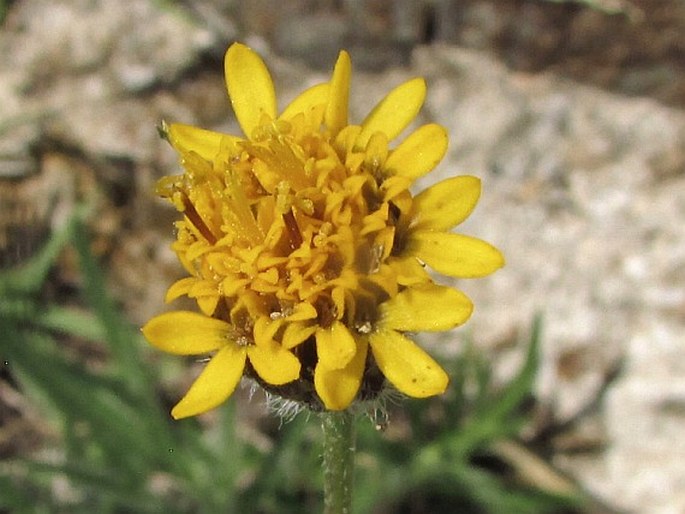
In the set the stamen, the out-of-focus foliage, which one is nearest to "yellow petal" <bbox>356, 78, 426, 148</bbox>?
the stamen

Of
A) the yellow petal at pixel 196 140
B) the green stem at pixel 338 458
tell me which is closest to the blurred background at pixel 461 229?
the green stem at pixel 338 458

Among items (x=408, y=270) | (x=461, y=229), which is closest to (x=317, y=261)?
(x=408, y=270)

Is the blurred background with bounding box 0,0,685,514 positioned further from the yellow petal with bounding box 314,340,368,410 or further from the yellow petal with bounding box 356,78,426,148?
the yellow petal with bounding box 314,340,368,410

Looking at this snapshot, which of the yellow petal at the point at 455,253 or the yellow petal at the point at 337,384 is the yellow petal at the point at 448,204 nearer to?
the yellow petal at the point at 455,253

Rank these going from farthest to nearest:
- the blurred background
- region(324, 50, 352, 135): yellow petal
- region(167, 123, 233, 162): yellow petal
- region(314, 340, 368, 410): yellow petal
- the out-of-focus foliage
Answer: the blurred background < the out-of-focus foliage < region(167, 123, 233, 162): yellow petal < region(324, 50, 352, 135): yellow petal < region(314, 340, 368, 410): yellow petal

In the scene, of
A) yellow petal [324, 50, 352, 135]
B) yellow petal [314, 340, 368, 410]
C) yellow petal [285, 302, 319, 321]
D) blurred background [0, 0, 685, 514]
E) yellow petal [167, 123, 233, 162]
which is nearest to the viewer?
yellow petal [314, 340, 368, 410]

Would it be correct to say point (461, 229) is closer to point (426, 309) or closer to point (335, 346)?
point (426, 309)
